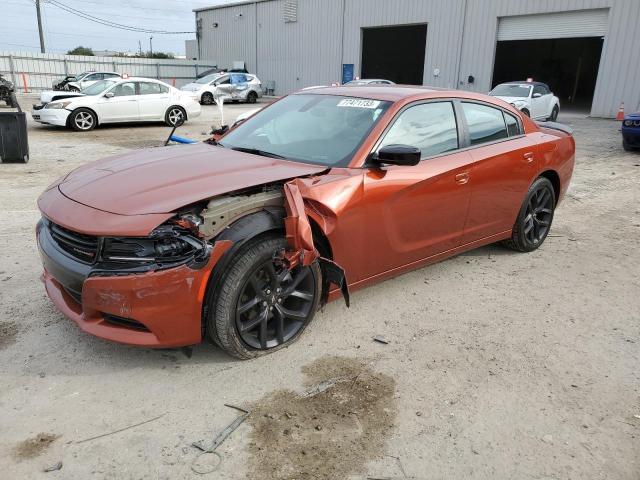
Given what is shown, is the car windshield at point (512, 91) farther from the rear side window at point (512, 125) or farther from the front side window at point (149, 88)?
the rear side window at point (512, 125)

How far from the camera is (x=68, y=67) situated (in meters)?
32.2

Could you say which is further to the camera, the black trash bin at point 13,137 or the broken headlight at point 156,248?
the black trash bin at point 13,137

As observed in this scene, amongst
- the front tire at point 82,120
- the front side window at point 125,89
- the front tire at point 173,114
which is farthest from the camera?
the front tire at point 173,114

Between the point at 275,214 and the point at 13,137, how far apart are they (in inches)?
331

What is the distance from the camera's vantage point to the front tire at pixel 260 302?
2.95 metres

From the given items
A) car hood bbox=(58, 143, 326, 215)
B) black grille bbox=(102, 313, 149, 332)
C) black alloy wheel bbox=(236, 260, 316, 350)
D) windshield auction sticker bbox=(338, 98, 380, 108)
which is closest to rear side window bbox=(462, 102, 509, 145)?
windshield auction sticker bbox=(338, 98, 380, 108)

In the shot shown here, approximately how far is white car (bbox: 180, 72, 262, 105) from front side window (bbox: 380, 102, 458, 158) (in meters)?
21.5

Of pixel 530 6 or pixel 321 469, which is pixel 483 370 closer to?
pixel 321 469

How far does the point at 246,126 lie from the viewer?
4.44 meters

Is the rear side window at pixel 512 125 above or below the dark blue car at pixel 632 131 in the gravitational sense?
above

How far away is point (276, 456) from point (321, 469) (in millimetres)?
222

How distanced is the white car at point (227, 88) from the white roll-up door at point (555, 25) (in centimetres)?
1195

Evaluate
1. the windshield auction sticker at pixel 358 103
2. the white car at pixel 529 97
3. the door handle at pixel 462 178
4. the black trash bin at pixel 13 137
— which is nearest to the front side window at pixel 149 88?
the black trash bin at pixel 13 137

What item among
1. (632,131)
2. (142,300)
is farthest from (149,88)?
(142,300)
